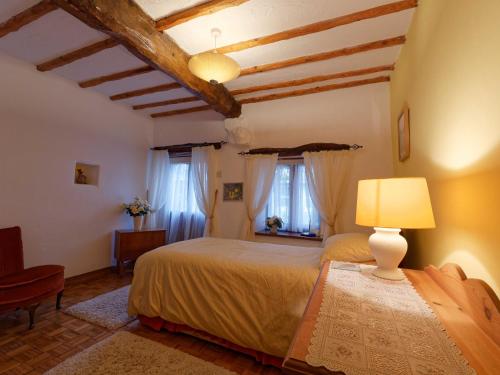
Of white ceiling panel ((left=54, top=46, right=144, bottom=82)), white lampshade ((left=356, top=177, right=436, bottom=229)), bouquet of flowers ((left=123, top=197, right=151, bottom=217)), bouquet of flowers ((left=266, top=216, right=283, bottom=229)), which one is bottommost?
bouquet of flowers ((left=266, top=216, right=283, bottom=229))

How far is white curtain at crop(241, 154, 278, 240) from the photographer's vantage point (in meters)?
3.44

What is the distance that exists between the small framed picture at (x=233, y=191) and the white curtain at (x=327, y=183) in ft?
3.66

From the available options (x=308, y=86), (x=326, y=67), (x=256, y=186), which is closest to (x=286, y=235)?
(x=256, y=186)

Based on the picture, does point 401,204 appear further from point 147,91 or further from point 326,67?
point 147,91

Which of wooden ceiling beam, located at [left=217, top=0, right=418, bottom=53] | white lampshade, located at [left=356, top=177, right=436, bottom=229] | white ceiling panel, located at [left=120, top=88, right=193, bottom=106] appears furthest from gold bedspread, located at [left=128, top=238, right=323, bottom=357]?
white ceiling panel, located at [left=120, top=88, right=193, bottom=106]

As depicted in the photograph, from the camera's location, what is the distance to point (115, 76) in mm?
2961

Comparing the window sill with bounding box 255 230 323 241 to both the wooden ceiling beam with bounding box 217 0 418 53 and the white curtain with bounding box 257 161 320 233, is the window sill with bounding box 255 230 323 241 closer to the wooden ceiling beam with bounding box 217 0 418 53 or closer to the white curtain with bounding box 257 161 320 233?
the white curtain with bounding box 257 161 320 233

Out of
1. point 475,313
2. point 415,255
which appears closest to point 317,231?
point 415,255

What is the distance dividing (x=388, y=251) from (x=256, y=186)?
2334mm

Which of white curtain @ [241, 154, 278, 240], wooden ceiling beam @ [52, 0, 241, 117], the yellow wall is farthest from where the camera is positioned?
white curtain @ [241, 154, 278, 240]

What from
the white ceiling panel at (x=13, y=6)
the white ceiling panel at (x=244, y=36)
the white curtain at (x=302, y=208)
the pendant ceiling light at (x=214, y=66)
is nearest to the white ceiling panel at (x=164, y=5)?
the white ceiling panel at (x=244, y=36)

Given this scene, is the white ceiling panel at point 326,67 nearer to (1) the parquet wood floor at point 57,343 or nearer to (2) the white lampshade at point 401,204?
(2) the white lampshade at point 401,204

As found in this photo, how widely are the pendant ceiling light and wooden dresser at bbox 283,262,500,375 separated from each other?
5.76 feet

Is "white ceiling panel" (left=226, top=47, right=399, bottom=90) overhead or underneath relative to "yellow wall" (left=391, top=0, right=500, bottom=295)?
overhead
